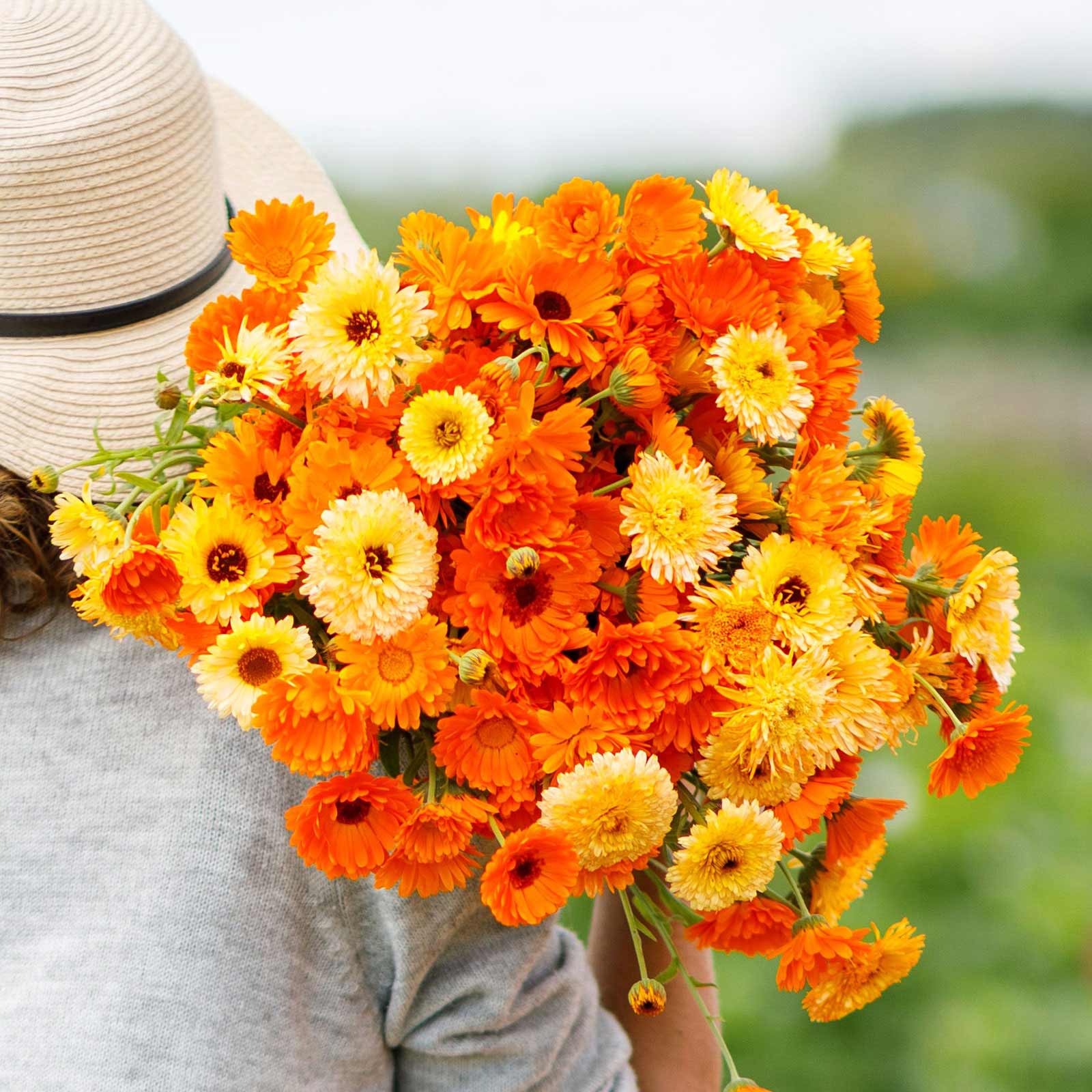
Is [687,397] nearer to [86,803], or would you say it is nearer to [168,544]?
[168,544]

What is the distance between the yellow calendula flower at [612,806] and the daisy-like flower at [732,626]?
0.24 feet

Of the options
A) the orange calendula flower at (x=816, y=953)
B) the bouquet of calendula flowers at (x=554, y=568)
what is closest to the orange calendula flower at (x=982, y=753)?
the bouquet of calendula flowers at (x=554, y=568)

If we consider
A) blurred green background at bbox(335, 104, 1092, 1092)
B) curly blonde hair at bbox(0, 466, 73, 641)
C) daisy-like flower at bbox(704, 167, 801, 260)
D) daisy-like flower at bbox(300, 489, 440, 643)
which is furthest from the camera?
blurred green background at bbox(335, 104, 1092, 1092)

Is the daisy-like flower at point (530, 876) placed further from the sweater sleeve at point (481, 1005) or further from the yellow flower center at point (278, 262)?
the yellow flower center at point (278, 262)

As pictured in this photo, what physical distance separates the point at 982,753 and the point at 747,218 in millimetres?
365

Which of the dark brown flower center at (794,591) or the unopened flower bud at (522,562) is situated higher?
the unopened flower bud at (522,562)

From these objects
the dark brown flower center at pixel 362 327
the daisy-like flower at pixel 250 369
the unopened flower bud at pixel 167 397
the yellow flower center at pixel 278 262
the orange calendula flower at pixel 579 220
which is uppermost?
the orange calendula flower at pixel 579 220

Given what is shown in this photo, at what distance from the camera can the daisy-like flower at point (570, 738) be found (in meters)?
0.67

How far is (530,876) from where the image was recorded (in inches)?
27.1

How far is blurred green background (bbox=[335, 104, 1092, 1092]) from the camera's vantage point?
8.02 ft

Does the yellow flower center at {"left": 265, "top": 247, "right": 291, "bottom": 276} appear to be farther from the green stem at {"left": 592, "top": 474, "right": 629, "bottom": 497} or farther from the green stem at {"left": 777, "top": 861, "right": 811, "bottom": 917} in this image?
the green stem at {"left": 777, "top": 861, "right": 811, "bottom": 917}

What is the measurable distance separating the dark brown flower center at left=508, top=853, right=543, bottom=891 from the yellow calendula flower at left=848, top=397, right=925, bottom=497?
321mm

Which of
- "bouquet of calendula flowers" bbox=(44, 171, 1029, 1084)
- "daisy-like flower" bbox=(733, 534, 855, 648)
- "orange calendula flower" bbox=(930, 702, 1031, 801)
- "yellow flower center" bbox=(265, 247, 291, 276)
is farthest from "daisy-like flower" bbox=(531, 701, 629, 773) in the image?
"yellow flower center" bbox=(265, 247, 291, 276)

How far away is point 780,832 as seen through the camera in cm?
71
